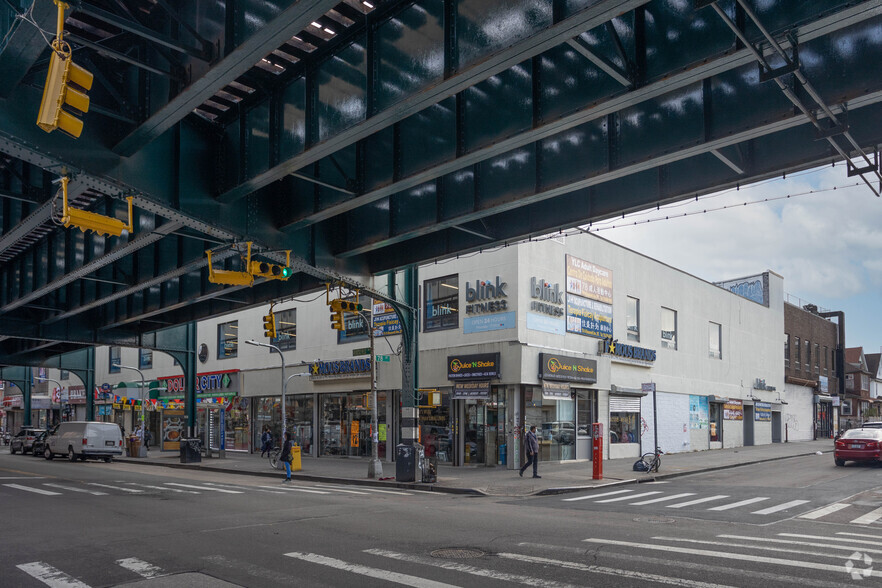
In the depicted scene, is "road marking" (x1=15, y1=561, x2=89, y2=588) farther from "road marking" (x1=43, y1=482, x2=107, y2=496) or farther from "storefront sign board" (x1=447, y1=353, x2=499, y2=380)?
"storefront sign board" (x1=447, y1=353, x2=499, y2=380)

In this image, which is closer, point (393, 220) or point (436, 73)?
point (436, 73)

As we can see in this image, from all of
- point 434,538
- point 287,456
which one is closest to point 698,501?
point 434,538

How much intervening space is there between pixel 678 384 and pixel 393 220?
25324 millimetres

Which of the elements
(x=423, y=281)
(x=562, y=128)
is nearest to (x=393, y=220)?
(x=562, y=128)

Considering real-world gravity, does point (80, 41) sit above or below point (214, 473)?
above

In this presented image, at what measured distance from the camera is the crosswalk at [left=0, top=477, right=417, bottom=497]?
19062mm

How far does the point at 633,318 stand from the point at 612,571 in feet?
88.4

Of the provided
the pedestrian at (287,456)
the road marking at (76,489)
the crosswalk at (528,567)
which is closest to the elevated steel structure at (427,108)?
the crosswalk at (528,567)

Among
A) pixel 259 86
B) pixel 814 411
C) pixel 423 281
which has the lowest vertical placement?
pixel 814 411

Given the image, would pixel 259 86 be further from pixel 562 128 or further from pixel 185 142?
pixel 562 128

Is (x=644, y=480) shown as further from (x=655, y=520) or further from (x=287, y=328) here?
(x=287, y=328)

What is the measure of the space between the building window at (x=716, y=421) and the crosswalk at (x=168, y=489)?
2637 centimetres

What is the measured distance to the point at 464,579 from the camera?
8.37 metres

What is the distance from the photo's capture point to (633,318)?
114ft
